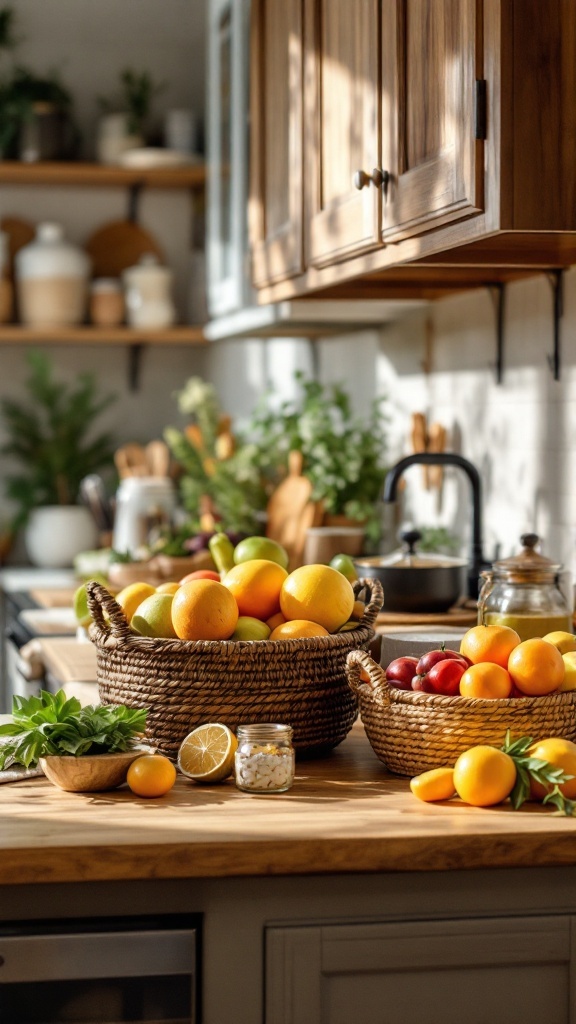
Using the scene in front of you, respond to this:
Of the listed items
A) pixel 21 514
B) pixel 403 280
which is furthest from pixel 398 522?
pixel 21 514

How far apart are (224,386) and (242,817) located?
11.8 ft

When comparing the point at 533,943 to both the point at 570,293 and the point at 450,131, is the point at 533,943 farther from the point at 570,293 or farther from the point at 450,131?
the point at 570,293

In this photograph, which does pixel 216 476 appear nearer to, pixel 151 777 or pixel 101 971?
pixel 151 777

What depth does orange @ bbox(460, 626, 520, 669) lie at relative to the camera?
1.53 m

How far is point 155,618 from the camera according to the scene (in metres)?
1.64

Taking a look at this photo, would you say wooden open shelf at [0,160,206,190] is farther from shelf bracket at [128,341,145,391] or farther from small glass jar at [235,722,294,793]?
small glass jar at [235,722,294,793]

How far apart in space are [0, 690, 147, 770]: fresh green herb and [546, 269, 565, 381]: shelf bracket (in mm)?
1145

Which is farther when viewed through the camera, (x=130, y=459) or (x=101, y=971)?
(x=130, y=459)

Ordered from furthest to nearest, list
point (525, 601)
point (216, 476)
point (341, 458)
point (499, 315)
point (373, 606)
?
point (216, 476) < point (341, 458) < point (499, 315) < point (525, 601) < point (373, 606)

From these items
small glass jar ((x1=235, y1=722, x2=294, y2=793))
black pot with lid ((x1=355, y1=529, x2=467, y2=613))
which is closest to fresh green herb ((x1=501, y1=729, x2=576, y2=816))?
small glass jar ((x1=235, y1=722, x2=294, y2=793))

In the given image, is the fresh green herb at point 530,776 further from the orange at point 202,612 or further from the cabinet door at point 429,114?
the cabinet door at point 429,114

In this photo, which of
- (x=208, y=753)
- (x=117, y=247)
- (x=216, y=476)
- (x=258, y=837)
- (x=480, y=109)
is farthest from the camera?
(x=117, y=247)

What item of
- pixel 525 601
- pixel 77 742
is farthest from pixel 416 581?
pixel 77 742

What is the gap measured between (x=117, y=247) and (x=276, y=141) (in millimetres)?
2214
